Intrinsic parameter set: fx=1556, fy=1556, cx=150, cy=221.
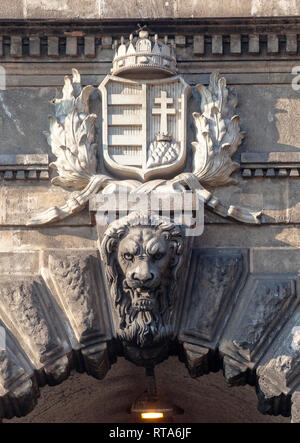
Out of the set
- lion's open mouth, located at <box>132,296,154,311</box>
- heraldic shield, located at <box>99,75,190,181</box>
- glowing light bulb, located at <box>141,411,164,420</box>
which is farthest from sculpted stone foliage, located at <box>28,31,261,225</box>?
glowing light bulb, located at <box>141,411,164,420</box>

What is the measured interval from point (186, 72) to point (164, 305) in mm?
1730

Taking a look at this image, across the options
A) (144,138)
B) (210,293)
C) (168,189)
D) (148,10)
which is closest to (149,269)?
(210,293)

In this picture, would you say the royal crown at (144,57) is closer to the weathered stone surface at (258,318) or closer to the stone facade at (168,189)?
the stone facade at (168,189)

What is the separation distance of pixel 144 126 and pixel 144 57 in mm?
482

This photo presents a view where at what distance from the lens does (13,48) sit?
1113 cm

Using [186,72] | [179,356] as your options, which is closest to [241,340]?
[179,356]

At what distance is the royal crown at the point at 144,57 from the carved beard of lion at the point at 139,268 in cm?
109

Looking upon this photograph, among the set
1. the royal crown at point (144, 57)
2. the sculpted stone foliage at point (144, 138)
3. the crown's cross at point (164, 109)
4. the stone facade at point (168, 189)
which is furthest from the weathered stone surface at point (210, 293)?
the royal crown at point (144, 57)

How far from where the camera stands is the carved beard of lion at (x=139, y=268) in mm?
10430

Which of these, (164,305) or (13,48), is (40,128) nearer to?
(13,48)

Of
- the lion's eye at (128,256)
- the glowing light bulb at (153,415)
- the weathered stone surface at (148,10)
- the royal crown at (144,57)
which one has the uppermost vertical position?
the weathered stone surface at (148,10)

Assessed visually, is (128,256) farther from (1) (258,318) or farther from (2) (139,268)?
(1) (258,318)

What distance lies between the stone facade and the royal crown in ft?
0.37
